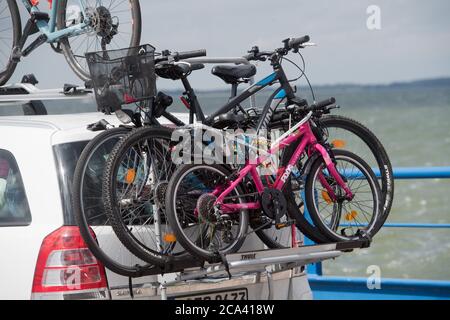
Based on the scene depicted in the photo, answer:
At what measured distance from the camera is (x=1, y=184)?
16.9 feet

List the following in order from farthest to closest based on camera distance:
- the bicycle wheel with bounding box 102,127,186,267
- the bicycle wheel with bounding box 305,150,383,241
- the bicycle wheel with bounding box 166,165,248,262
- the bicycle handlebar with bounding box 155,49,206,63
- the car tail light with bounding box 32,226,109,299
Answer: the bicycle wheel with bounding box 305,150,383,241 < the bicycle handlebar with bounding box 155,49,206,63 < the bicycle wheel with bounding box 166,165,248,262 < the bicycle wheel with bounding box 102,127,186,267 < the car tail light with bounding box 32,226,109,299

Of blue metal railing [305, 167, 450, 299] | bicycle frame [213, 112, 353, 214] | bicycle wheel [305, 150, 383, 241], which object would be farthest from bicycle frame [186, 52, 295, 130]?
blue metal railing [305, 167, 450, 299]

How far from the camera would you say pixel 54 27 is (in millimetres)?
7633

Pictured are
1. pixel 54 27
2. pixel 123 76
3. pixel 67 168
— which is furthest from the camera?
pixel 54 27

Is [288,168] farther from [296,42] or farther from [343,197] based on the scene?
[296,42]

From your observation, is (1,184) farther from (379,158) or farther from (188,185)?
(379,158)

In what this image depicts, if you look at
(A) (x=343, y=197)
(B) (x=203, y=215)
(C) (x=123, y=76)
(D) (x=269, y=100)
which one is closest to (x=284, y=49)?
(D) (x=269, y=100)

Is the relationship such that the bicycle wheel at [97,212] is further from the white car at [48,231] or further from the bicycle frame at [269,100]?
the bicycle frame at [269,100]

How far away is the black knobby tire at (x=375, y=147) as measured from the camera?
19.4ft

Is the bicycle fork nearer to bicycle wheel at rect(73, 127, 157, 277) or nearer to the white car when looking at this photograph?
the white car

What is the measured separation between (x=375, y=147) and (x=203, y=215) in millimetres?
1431

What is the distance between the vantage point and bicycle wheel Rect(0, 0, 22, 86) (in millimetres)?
7764

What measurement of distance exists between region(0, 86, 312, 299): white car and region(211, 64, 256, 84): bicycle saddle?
3.17 ft
